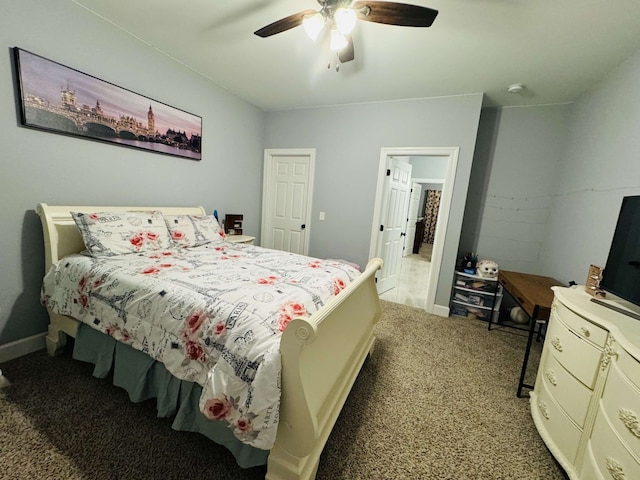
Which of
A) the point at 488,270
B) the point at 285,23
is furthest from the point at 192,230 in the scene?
the point at 488,270

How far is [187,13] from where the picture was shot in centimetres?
189

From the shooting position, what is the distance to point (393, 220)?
3729 mm

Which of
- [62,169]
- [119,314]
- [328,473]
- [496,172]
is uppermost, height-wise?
[496,172]

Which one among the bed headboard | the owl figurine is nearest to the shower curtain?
the owl figurine

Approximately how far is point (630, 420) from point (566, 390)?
0.42m

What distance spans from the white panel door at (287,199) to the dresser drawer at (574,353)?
2.92 m

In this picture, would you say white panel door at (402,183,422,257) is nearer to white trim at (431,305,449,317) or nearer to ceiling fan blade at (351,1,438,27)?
white trim at (431,305,449,317)

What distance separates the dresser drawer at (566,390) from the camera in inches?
48.3

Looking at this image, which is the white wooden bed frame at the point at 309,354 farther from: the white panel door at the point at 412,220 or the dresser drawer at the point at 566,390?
the white panel door at the point at 412,220

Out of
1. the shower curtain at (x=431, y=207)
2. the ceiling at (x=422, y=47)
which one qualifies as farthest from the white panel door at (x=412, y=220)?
the ceiling at (x=422, y=47)

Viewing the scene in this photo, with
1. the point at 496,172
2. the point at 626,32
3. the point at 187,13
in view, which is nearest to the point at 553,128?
the point at 496,172

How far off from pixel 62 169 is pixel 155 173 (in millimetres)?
720

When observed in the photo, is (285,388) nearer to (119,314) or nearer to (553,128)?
(119,314)

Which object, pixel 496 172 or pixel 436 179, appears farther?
pixel 436 179
